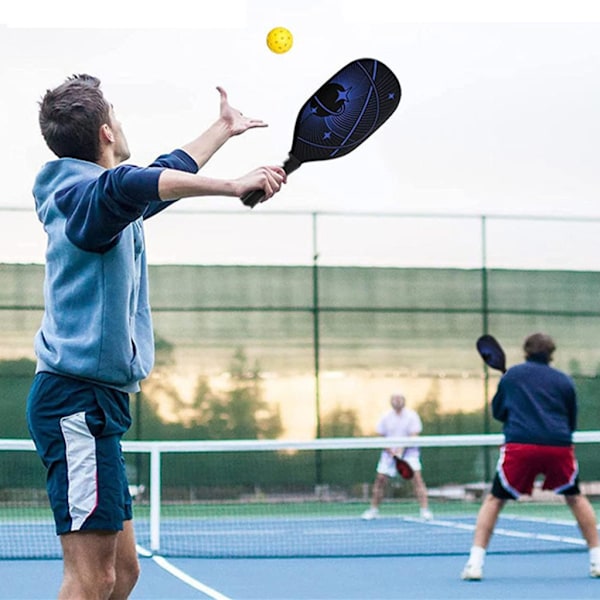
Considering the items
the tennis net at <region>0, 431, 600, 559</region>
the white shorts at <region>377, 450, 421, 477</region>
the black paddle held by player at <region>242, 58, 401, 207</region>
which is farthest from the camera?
the white shorts at <region>377, 450, 421, 477</region>

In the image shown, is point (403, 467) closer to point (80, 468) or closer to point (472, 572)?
point (472, 572)

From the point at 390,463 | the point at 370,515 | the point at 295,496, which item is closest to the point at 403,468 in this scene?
the point at 390,463

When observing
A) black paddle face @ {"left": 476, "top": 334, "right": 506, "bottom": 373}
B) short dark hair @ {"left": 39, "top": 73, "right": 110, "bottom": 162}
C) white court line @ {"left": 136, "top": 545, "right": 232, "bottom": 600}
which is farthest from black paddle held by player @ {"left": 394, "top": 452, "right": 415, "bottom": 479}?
short dark hair @ {"left": 39, "top": 73, "right": 110, "bottom": 162}

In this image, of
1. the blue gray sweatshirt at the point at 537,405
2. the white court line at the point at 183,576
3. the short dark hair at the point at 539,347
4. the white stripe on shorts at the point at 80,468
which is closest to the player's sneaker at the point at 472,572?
the blue gray sweatshirt at the point at 537,405

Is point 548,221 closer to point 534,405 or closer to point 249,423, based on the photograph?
point 249,423

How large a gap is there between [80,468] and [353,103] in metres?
1.29

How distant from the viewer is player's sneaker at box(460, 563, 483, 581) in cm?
771

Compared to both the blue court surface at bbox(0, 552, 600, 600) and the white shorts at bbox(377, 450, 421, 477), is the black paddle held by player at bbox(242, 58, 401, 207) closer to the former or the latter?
the blue court surface at bbox(0, 552, 600, 600)

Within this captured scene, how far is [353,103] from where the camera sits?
404 centimetres

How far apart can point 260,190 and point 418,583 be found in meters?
4.99

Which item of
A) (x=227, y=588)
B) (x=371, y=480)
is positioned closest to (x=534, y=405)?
(x=227, y=588)

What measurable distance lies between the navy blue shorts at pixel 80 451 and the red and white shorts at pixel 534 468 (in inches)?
176

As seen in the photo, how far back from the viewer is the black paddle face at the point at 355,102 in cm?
398

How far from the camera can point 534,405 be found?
7.79 meters
